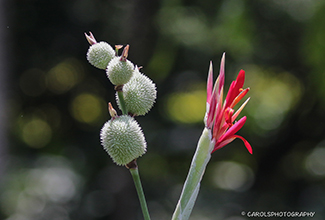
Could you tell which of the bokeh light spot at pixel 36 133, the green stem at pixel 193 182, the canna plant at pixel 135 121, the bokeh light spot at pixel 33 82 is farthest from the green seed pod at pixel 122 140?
the bokeh light spot at pixel 33 82

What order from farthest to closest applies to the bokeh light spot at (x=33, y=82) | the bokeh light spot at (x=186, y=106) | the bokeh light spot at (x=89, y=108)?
the bokeh light spot at (x=33, y=82)
the bokeh light spot at (x=89, y=108)
the bokeh light spot at (x=186, y=106)

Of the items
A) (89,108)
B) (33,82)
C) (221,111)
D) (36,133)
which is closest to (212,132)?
(221,111)

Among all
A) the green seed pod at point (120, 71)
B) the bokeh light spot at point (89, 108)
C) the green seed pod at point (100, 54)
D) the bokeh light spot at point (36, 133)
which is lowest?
the green seed pod at point (120, 71)

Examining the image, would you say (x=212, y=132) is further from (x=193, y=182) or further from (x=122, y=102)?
(x=122, y=102)

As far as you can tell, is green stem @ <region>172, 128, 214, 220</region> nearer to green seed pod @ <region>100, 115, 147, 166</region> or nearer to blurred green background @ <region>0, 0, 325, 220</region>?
green seed pod @ <region>100, 115, 147, 166</region>

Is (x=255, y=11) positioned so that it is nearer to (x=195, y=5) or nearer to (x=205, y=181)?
(x=195, y=5)

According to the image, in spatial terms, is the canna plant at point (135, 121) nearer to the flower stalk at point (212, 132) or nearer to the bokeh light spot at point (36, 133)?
the flower stalk at point (212, 132)

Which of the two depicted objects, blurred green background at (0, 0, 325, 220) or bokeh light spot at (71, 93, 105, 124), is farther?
bokeh light spot at (71, 93, 105, 124)

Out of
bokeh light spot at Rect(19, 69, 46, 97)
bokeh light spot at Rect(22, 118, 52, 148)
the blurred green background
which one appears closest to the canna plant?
the blurred green background
